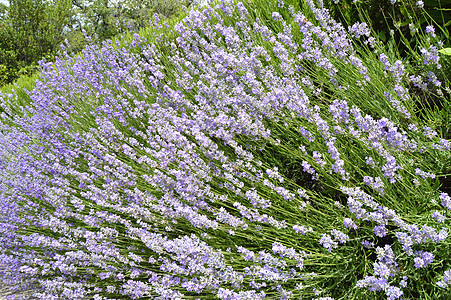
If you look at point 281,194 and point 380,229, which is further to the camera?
point 281,194

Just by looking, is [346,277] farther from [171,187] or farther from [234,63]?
[234,63]

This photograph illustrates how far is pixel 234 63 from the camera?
7.98 ft

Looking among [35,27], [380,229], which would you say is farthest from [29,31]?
[380,229]

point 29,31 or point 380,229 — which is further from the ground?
point 29,31

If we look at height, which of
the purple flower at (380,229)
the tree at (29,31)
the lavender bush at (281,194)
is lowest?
the purple flower at (380,229)

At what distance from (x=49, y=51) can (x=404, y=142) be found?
17.8 meters

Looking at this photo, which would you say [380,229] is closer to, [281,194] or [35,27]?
[281,194]

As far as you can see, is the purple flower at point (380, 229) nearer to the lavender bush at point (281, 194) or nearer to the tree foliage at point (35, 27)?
the lavender bush at point (281, 194)

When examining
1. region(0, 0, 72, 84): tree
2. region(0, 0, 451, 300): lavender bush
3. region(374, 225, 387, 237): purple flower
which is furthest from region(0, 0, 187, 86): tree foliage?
region(374, 225, 387, 237): purple flower

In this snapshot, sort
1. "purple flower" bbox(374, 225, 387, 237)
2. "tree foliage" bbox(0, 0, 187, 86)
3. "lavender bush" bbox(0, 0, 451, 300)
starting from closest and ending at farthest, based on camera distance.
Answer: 1. "purple flower" bbox(374, 225, 387, 237)
2. "lavender bush" bbox(0, 0, 451, 300)
3. "tree foliage" bbox(0, 0, 187, 86)

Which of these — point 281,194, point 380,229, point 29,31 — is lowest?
point 380,229

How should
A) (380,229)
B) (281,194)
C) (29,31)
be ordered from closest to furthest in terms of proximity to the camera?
(380,229), (281,194), (29,31)

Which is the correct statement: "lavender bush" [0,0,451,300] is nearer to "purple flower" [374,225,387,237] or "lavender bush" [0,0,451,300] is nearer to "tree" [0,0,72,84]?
"purple flower" [374,225,387,237]

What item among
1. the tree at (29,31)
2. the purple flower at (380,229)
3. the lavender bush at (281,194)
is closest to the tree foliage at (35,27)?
the tree at (29,31)
